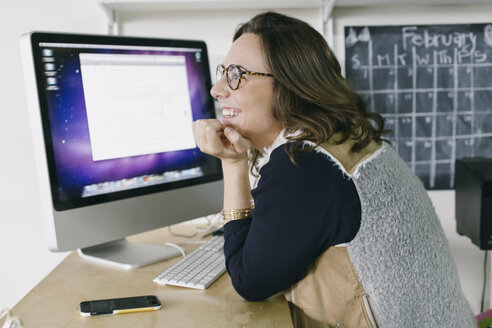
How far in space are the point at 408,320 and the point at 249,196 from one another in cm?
42

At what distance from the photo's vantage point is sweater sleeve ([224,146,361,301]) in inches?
34.1

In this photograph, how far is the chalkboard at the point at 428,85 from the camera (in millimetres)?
1862

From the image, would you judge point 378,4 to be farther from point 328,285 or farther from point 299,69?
point 328,285

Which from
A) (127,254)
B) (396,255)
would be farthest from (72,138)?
(396,255)

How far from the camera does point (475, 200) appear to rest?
4.95 feet

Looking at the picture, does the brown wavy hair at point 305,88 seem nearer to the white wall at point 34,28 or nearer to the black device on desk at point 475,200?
the black device on desk at point 475,200

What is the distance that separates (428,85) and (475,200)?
577mm

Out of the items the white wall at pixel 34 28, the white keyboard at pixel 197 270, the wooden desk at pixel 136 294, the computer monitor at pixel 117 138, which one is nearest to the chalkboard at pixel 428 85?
the white wall at pixel 34 28

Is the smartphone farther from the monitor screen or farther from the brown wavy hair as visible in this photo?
the brown wavy hair

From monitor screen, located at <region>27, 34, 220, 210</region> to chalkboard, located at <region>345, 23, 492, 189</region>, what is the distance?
772 millimetres

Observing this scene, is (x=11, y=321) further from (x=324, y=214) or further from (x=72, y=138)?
(x=324, y=214)

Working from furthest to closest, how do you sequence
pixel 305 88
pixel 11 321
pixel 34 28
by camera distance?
pixel 34 28 → pixel 305 88 → pixel 11 321

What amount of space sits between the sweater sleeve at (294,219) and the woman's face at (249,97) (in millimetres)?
169

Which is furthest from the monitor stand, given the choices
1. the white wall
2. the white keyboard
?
the white wall
